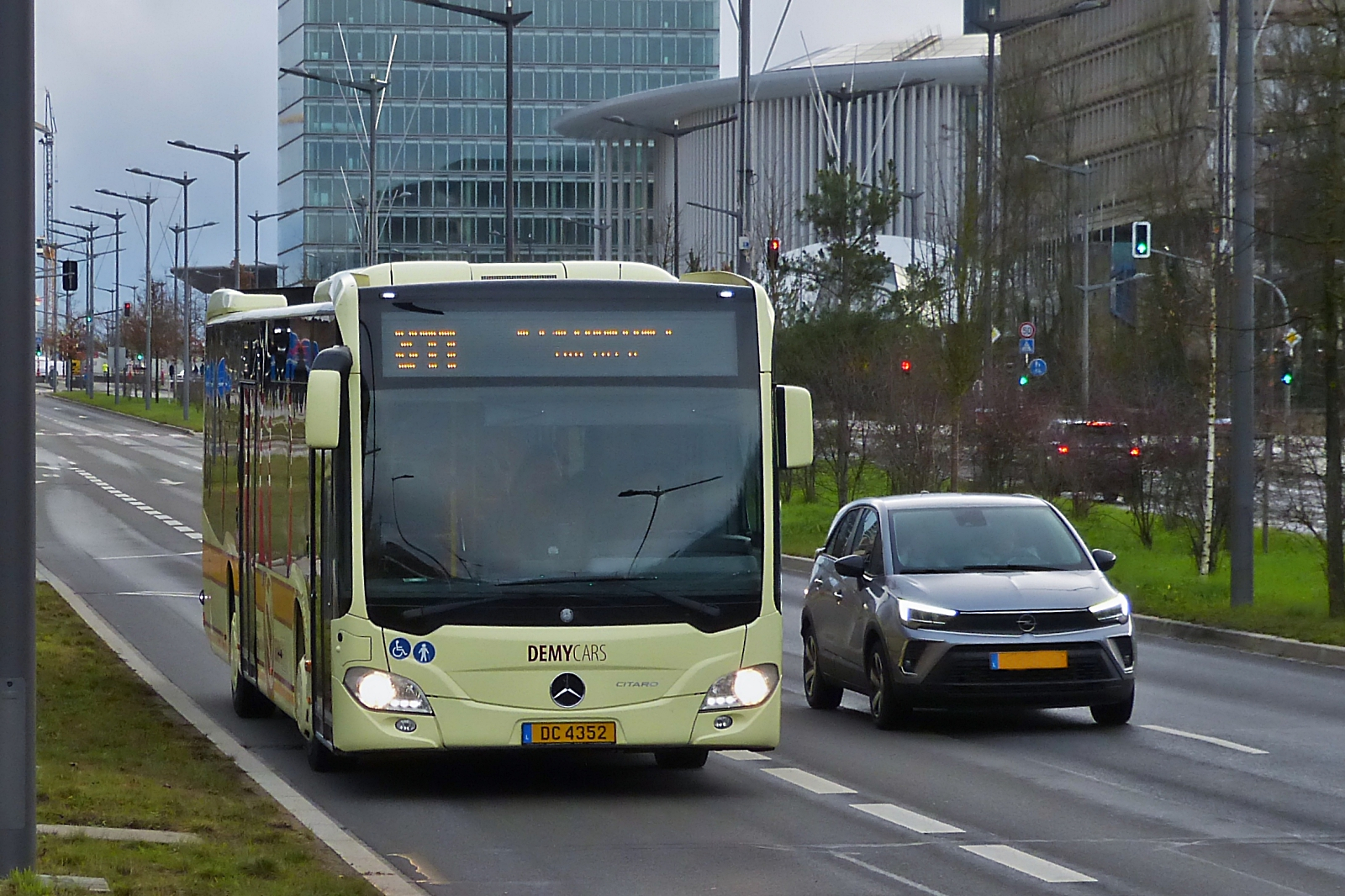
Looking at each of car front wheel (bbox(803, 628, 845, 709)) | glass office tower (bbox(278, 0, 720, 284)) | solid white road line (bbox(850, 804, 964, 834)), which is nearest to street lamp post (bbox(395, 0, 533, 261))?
car front wheel (bbox(803, 628, 845, 709))

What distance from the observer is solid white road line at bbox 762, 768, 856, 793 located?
40.6 feet

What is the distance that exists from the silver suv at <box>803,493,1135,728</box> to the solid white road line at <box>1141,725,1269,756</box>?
26cm

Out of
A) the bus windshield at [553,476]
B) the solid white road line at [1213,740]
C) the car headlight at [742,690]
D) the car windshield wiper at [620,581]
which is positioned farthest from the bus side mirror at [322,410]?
the solid white road line at [1213,740]

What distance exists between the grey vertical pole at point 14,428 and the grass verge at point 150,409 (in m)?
74.0

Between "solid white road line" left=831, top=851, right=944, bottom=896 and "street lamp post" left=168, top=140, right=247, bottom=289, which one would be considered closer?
"solid white road line" left=831, top=851, right=944, bottom=896

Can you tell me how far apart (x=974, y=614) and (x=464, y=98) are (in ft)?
443

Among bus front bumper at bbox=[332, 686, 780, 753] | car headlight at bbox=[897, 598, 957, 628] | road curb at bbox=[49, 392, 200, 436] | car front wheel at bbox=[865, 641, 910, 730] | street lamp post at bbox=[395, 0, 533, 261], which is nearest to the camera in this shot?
bus front bumper at bbox=[332, 686, 780, 753]

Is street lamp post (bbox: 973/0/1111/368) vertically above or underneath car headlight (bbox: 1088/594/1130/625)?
above

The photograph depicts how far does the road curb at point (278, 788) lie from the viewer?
9266mm

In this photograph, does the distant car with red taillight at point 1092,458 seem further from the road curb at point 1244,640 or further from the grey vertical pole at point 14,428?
the grey vertical pole at point 14,428

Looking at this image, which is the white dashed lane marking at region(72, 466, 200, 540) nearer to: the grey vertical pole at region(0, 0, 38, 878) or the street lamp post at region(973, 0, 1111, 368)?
the street lamp post at region(973, 0, 1111, 368)

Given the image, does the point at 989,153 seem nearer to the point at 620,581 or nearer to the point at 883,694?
the point at 883,694

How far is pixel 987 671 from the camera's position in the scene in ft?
48.0

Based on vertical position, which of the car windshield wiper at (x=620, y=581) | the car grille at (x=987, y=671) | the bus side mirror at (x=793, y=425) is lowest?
the car grille at (x=987, y=671)
